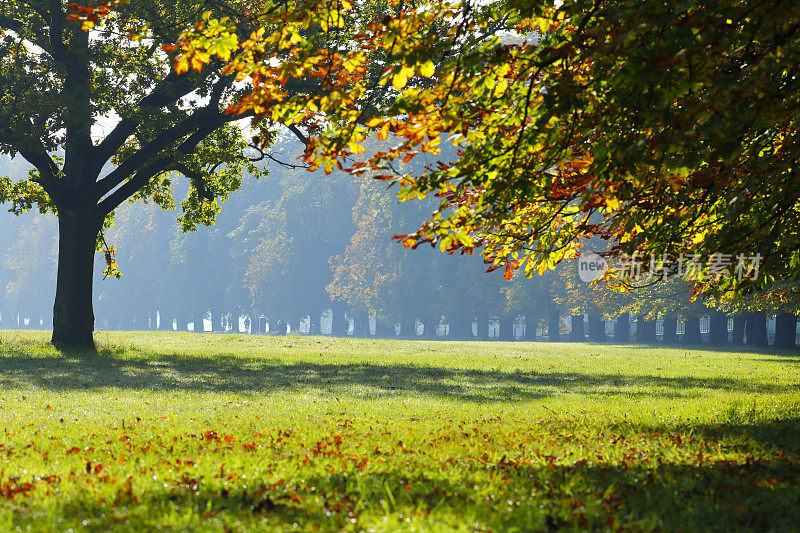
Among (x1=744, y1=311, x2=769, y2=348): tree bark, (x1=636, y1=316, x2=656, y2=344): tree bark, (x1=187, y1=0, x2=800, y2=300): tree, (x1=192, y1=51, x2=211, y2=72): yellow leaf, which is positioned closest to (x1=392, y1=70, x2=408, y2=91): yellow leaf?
(x1=187, y1=0, x2=800, y2=300): tree

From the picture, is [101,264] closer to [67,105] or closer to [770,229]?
[67,105]

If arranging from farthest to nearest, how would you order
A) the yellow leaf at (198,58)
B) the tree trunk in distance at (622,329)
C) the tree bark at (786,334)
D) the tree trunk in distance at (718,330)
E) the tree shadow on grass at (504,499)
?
the tree trunk in distance at (622,329)
the tree trunk in distance at (718,330)
the tree bark at (786,334)
the yellow leaf at (198,58)
the tree shadow on grass at (504,499)

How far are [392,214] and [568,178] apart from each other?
62.3m

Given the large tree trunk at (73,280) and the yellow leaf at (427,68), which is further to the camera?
the large tree trunk at (73,280)

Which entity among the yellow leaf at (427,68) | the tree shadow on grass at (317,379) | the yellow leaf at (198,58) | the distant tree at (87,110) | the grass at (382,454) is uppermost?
the distant tree at (87,110)

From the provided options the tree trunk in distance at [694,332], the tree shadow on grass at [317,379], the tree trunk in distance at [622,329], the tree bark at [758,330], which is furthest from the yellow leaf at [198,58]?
the tree trunk in distance at [622,329]

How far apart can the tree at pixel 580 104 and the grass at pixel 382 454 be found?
2.28m

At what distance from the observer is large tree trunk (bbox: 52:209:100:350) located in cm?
2312

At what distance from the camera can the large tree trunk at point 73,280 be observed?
23.1 m

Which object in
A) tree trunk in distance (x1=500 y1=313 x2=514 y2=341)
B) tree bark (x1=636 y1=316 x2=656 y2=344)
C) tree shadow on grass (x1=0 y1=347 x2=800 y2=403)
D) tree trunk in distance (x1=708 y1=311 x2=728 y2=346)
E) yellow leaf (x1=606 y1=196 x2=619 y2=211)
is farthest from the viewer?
tree trunk in distance (x1=500 y1=313 x2=514 y2=341)

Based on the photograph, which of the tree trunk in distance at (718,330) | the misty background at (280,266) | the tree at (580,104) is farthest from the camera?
the misty background at (280,266)

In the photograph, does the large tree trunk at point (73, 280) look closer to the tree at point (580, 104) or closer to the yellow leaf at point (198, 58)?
the tree at point (580, 104)

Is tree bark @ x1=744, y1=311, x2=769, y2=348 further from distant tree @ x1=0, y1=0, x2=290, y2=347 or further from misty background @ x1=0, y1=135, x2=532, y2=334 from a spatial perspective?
distant tree @ x1=0, y1=0, x2=290, y2=347

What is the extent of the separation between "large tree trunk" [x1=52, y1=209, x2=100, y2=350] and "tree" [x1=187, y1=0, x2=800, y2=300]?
18571mm
